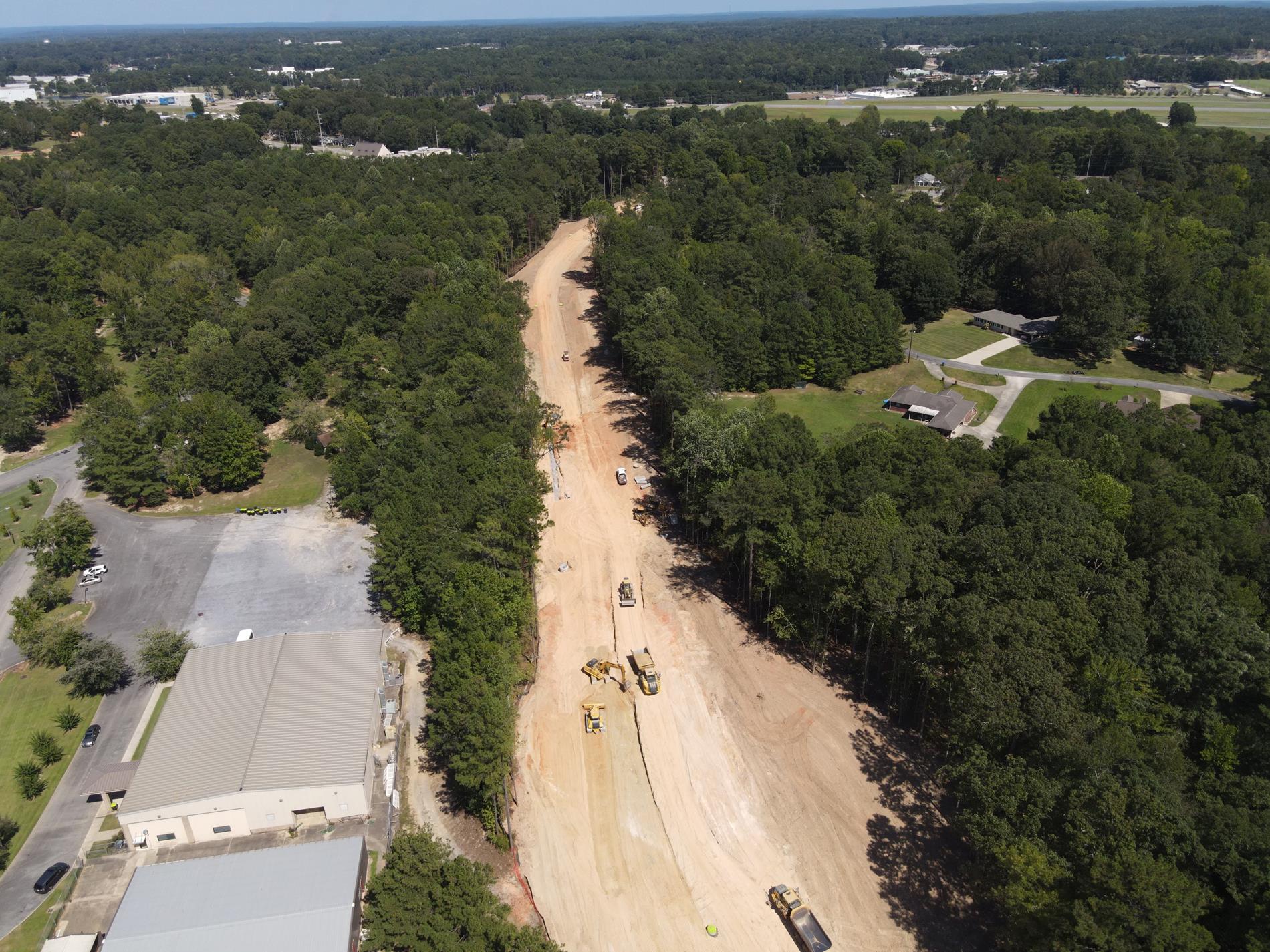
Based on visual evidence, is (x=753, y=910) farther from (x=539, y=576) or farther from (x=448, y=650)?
(x=539, y=576)

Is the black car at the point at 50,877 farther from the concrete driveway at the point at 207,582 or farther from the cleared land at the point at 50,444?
the cleared land at the point at 50,444

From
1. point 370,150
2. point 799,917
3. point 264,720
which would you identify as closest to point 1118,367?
point 799,917

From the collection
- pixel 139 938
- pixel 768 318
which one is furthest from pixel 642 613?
pixel 768 318

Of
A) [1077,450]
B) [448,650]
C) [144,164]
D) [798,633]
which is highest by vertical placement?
[144,164]

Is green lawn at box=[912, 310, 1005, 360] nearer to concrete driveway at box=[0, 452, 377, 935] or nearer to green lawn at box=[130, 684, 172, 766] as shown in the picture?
concrete driveway at box=[0, 452, 377, 935]

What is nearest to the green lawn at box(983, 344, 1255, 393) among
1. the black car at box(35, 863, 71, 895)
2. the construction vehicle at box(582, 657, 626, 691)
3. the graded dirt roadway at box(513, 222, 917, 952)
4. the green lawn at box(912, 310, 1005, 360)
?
the green lawn at box(912, 310, 1005, 360)

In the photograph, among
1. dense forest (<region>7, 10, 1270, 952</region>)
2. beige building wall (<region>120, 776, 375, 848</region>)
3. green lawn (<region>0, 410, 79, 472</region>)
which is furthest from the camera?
green lawn (<region>0, 410, 79, 472</region>)
